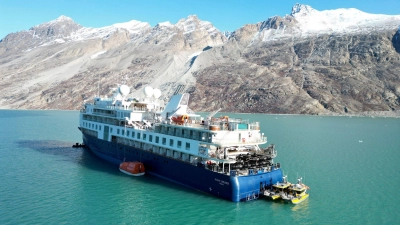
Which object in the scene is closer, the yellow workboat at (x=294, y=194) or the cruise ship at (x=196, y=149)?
the yellow workboat at (x=294, y=194)

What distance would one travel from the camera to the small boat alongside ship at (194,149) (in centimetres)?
2875

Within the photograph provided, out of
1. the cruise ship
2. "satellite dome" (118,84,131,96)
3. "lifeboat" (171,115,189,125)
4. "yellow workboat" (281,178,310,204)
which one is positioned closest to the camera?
"yellow workboat" (281,178,310,204)

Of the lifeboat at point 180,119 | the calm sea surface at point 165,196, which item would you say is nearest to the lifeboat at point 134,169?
the calm sea surface at point 165,196

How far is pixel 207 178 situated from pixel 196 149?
9.92 ft

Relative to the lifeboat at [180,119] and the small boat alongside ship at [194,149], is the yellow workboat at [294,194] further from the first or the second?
the lifeboat at [180,119]

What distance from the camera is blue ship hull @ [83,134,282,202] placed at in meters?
27.8

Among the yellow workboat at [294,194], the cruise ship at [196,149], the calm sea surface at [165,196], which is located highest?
the cruise ship at [196,149]

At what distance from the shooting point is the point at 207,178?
29562mm

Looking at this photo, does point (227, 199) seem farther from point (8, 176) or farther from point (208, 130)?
point (8, 176)

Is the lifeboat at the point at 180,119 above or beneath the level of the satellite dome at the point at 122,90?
beneath

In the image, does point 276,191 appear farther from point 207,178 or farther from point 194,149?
point 194,149

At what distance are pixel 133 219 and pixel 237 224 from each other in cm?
812

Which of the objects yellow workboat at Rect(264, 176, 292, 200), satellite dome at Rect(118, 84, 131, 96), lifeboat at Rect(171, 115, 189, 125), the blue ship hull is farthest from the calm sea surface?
satellite dome at Rect(118, 84, 131, 96)

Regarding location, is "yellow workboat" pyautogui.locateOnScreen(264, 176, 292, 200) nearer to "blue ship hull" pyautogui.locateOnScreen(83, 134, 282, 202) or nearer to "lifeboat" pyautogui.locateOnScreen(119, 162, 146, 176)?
"blue ship hull" pyautogui.locateOnScreen(83, 134, 282, 202)
